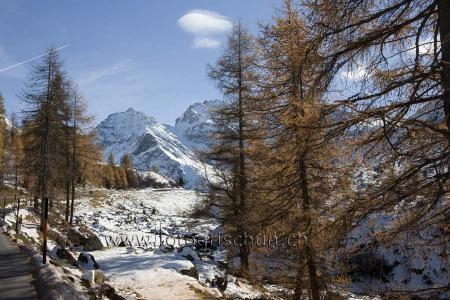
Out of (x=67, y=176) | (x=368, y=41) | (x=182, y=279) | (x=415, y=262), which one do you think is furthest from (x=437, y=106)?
(x=67, y=176)

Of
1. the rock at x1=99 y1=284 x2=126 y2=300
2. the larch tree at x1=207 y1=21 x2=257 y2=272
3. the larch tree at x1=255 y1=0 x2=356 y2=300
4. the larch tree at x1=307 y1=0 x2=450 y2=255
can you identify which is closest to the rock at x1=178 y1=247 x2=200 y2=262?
the larch tree at x1=207 y1=21 x2=257 y2=272

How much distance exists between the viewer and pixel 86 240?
20.8 m

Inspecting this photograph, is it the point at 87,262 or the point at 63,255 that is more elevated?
the point at 63,255

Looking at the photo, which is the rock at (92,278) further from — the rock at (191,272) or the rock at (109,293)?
the rock at (191,272)

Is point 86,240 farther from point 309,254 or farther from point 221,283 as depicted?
point 309,254

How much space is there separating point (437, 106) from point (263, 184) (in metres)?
6.58

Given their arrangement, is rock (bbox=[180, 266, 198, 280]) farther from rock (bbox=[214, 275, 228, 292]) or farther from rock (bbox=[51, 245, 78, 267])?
rock (bbox=[51, 245, 78, 267])

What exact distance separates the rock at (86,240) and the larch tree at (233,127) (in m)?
6.87

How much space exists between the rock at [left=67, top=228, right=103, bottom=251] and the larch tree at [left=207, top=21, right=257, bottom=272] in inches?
270

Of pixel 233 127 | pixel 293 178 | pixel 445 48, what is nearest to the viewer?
pixel 445 48

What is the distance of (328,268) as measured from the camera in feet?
34.8

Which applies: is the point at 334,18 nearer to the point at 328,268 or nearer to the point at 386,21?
the point at 386,21

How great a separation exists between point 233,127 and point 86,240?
9605 mm

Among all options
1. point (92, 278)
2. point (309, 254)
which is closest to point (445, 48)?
point (309, 254)
